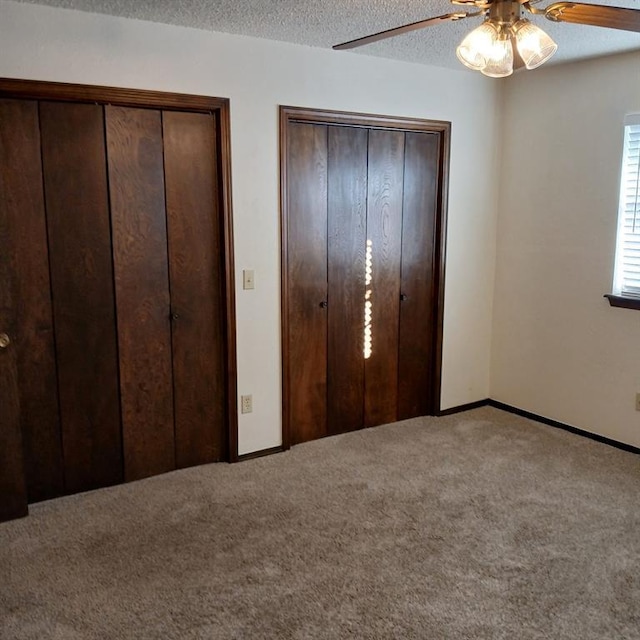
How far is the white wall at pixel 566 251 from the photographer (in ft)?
11.6

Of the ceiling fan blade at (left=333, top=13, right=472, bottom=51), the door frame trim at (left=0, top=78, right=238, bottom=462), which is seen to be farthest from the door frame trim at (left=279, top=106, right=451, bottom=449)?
the ceiling fan blade at (left=333, top=13, right=472, bottom=51)

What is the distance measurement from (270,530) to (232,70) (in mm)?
2246

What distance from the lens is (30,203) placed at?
9.09 feet

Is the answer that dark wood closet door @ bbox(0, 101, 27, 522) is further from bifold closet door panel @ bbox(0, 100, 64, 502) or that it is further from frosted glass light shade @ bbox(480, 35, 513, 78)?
frosted glass light shade @ bbox(480, 35, 513, 78)

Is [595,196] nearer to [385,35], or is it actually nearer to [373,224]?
[373,224]

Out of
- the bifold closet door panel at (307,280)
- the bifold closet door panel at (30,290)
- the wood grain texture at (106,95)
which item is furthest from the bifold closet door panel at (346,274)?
the bifold closet door panel at (30,290)

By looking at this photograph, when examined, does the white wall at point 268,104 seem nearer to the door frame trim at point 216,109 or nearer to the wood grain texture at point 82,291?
the door frame trim at point 216,109

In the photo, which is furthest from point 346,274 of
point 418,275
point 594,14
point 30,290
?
point 594,14

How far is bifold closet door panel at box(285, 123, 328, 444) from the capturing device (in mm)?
3436

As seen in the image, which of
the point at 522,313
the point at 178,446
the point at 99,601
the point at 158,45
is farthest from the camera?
the point at 522,313

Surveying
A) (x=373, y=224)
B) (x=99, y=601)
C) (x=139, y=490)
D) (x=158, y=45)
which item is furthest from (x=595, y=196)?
(x=99, y=601)

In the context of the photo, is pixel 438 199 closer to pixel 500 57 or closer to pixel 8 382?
pixel 500 57

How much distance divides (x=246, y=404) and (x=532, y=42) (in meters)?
2.31

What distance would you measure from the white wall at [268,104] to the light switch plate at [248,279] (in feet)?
0.11
